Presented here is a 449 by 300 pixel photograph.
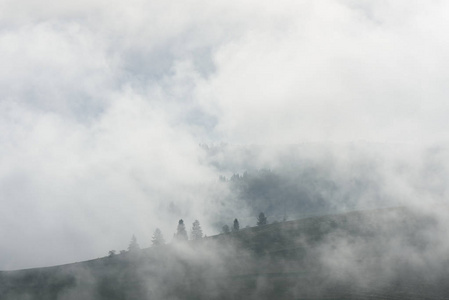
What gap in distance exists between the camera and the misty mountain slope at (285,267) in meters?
79.6

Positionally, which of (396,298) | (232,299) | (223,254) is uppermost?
(223,254)

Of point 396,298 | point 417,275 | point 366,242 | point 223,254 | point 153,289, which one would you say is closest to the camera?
point 396,298

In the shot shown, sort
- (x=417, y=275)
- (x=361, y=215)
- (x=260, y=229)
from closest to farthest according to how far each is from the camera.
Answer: (x=417, y=275) < (x=361, y=215) < (x=260, y=229)

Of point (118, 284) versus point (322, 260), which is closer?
point (322, 260)

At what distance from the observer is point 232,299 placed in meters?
80.8

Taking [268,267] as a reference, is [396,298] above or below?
below

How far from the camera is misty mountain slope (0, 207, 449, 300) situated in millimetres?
79625

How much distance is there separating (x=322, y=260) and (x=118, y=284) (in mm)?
47248

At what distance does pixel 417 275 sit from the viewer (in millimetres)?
78938

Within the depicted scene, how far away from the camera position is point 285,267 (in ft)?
307

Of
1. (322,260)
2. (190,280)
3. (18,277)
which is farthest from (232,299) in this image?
(18,277)

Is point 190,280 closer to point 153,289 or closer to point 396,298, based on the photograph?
point 153,289

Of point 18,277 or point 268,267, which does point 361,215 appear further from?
point 18,277

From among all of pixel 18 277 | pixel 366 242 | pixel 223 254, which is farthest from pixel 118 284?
pixel 366 242
